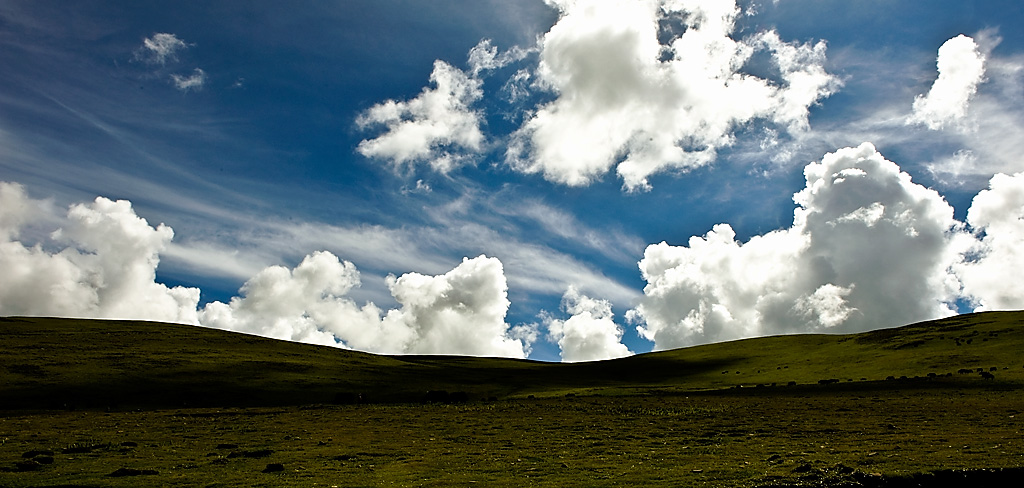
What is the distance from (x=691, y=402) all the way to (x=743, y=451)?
25.6 meters

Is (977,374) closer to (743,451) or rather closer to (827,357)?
(827,357)

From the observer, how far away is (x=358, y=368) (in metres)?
91.8

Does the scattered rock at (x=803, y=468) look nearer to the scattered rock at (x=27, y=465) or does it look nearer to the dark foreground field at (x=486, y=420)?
the dark foreground field at (x=486, y=420)

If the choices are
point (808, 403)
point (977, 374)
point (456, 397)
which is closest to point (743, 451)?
point (808, 403)

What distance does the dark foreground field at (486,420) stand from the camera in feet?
90.2

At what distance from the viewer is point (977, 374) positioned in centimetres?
6744

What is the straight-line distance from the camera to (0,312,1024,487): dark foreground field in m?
27.5

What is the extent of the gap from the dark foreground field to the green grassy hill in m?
0.49

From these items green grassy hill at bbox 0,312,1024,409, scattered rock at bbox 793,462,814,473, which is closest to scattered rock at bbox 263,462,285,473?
scattered rock at bbox 793,462,814,473

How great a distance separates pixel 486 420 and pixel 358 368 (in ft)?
161

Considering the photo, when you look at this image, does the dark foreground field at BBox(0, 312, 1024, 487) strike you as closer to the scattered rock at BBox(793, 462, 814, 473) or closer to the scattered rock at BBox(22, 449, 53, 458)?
the scattered rock at BBox(793, 462, 814, 473)

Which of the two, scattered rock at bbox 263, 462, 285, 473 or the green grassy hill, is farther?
the green grassy hill

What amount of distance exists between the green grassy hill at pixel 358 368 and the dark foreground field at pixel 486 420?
19.3 inches

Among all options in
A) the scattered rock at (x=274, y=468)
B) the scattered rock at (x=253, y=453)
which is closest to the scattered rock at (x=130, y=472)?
the scattered rock at (x=274, y=468)
